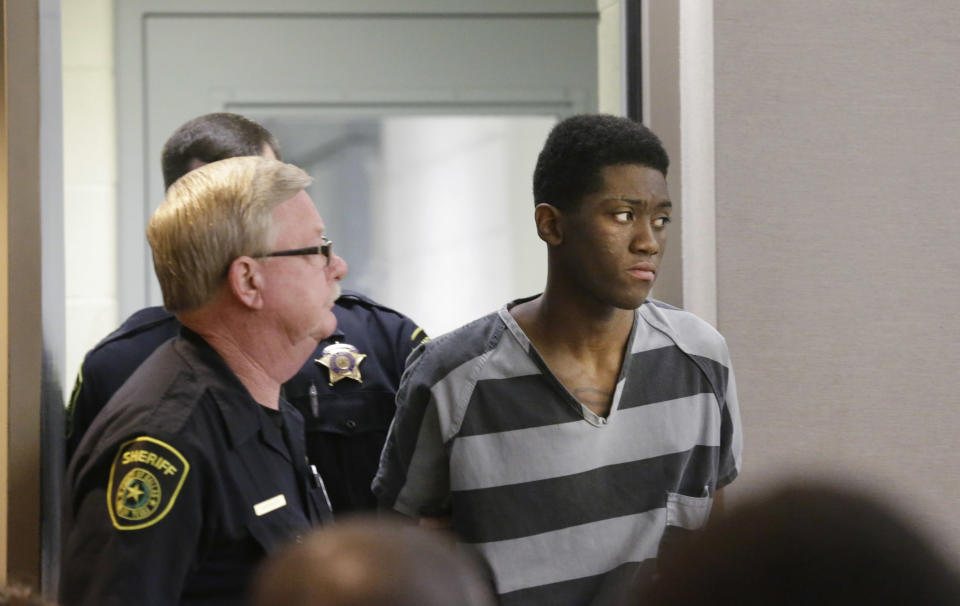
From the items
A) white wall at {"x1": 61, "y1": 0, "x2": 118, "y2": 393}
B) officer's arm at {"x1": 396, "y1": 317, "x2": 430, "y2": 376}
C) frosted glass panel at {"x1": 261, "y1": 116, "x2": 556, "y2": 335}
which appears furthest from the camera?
frosted glass panel at {"x1": 261, "y1": 116, "x2": 556, "y2": 335}

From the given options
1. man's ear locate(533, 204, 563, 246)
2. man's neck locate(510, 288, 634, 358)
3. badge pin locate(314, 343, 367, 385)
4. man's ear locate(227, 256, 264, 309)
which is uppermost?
man's ear locate(533, 204, 563, 246)

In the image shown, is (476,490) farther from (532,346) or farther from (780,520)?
(780,520)

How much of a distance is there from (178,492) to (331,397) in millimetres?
665

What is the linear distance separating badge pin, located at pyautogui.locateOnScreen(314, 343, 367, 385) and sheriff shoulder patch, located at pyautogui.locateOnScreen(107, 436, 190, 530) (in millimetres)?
664

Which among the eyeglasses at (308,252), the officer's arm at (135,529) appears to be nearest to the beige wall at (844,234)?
the eyeglasses at (308,252)

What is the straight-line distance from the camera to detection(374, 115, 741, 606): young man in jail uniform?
155 centimetres

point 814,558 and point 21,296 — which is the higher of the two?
Result: point 21,296

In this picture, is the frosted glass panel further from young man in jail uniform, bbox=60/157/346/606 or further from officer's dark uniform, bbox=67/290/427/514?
young man in jail uniform, bbox=60/157/346/606

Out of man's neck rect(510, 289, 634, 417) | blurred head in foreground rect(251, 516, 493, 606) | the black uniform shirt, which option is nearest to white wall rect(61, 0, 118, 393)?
the black uniform shirt

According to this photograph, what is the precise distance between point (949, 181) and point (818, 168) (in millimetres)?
238

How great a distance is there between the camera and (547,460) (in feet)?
5.15

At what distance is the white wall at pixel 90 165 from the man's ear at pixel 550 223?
1.95 meters

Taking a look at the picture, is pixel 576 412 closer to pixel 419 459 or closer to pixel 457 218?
pixel 419 459

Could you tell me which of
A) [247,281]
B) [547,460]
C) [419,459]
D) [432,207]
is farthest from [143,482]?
[432,207]
